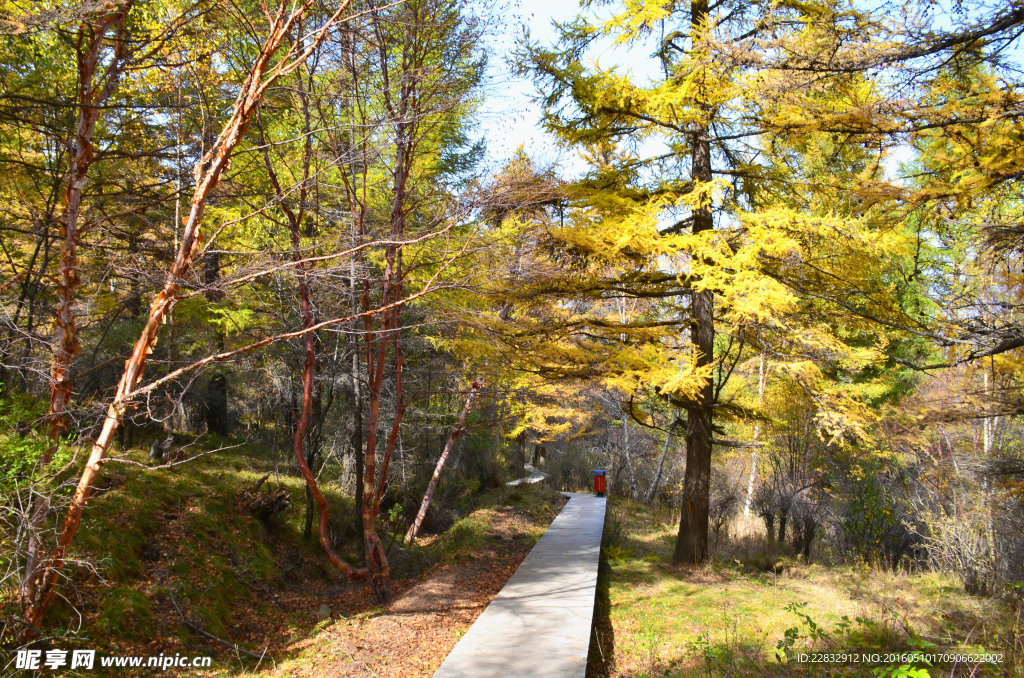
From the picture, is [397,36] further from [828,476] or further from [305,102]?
[828,476]

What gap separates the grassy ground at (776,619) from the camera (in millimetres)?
4436

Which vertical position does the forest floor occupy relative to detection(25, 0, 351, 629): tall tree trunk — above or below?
below

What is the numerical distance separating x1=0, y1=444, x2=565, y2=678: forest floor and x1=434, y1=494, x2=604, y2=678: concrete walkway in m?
0.40

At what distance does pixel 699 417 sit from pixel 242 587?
706 cm

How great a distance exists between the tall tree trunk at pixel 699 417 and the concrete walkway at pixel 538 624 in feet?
5.15

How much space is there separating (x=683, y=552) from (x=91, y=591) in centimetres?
791

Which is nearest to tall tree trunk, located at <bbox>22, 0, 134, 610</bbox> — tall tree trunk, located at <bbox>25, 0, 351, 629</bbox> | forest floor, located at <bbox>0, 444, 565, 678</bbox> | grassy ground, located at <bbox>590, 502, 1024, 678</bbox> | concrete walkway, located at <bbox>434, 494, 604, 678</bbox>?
forest floor, located at <bbox>0, 444, 565, 678</bbox>

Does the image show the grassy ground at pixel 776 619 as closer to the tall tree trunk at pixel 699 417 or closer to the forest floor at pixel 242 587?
the tall tree trunk at pixel 699 417

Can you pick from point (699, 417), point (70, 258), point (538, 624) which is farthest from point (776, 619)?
point (70, 258)

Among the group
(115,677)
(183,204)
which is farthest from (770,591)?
(183,204)

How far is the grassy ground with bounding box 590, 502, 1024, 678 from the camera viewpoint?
4436 millimetres

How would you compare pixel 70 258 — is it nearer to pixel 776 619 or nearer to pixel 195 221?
pixel 195 221

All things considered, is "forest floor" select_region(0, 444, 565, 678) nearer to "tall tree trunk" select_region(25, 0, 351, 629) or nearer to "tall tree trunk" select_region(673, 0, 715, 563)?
"tall tree trunk" select_region(25, 0, 351, 629)

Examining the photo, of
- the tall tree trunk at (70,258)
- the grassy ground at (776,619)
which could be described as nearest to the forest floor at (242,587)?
the tall tree trunk at (70,258)
